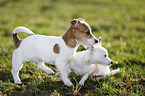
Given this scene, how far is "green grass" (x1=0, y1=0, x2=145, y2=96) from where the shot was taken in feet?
11.6

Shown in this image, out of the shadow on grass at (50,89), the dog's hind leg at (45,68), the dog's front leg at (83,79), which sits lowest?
the shadow on grass at (50,89)

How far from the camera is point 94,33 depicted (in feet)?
23.3

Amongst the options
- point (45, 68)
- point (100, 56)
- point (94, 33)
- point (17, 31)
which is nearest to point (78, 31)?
point (100, 56)

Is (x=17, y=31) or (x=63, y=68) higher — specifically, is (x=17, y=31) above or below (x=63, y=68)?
above

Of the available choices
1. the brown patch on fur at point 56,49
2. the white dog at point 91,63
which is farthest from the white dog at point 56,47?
the white dog at point 91,63

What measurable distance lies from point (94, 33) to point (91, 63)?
3.56 metres

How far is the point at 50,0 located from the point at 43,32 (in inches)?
232

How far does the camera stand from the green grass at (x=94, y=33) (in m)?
3.54

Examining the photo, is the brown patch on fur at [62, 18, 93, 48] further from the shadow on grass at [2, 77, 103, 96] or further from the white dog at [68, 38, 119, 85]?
the shadow on grass at [2, 77, 103, 96]

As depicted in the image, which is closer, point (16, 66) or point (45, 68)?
point (16, 66)

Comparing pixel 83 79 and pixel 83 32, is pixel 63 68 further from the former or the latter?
pixel 83 32

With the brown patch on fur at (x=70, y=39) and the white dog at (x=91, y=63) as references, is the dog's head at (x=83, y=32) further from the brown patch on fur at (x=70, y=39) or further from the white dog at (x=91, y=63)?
the white dog at (x=91, y=63)

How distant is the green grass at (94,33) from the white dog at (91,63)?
0.19 meters

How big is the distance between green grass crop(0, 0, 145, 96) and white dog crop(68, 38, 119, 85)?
0.19 metres
